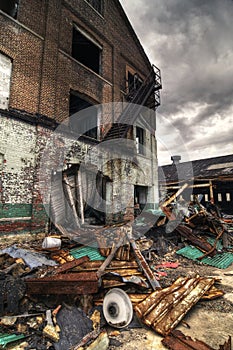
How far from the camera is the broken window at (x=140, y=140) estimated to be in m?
13.7

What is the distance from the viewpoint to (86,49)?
1212cm

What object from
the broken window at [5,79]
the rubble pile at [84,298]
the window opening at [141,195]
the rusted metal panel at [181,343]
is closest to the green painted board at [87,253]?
the rubble pile at [84,298]

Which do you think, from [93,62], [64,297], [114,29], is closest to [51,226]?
[64,297]

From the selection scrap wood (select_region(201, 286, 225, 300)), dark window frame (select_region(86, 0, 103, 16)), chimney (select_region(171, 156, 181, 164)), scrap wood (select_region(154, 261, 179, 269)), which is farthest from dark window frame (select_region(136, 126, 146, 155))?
chimney (select_region(171, 156, 181, 164))

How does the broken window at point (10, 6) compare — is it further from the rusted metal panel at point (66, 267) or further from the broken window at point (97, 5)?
the rusted metal panel at point (66, 267)

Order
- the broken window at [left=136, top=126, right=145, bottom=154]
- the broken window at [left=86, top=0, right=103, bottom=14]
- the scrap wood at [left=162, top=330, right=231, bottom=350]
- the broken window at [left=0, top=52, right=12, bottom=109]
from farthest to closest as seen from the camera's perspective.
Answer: the broken window at [left=136, top=126, right=145, bottom=154] < the broken window at [left=86, top=0, right=103, bottom=14] < the broken window at [left=0, top=52, right=12, bottom=109] < the scrap wood at [left=162, top=330, right=231, bottom=350]

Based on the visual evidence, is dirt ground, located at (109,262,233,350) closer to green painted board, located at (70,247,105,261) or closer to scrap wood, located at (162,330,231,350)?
scrap wood, located at (162,330,231,350)

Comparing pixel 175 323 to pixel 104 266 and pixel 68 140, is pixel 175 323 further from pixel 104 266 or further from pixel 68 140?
pixel 68 140

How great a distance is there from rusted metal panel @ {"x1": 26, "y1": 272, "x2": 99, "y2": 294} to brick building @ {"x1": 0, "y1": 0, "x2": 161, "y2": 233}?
3530 mm

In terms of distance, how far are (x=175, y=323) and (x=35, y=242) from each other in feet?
17.9

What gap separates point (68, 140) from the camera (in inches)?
354

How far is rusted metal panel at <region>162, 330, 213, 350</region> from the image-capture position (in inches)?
107

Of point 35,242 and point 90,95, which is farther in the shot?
point 90,95

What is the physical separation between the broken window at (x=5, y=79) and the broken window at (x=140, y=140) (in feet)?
27.6
